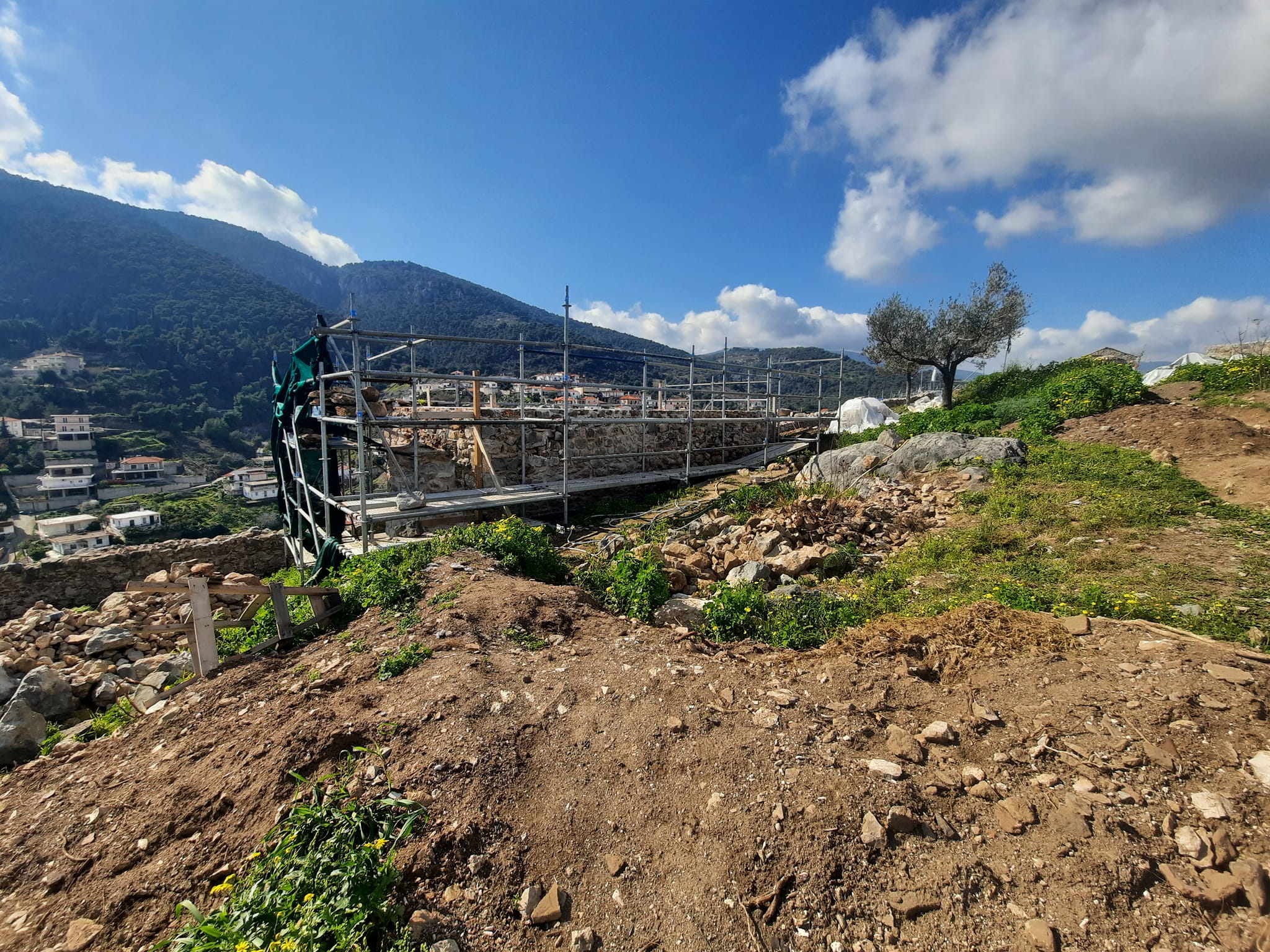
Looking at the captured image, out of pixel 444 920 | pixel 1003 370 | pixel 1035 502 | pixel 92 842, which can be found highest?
pixel 1003 370

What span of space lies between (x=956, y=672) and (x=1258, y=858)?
4.73 feet

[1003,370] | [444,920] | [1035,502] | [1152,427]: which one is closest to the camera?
[444,920]

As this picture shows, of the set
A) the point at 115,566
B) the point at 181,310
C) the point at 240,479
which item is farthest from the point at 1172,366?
the point at 181,310

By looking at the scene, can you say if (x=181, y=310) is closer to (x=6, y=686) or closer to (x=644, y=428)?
(x=644, y=428)

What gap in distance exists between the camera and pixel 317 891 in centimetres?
185

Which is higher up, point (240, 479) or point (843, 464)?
point (843, 464)

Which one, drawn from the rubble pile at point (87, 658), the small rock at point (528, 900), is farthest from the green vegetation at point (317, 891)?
the rubble pile at point (87, 658)

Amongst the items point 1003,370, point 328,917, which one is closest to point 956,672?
point 328,917

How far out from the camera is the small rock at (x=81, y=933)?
6.28 ft

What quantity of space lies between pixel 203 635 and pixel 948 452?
417 inches

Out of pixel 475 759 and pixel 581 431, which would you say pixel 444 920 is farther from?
pixel 581 431

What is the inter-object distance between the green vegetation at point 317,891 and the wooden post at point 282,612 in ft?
8.02

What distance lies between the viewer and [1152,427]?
28.1 feet

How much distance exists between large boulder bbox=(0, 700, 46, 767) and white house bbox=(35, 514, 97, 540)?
3690 cm
